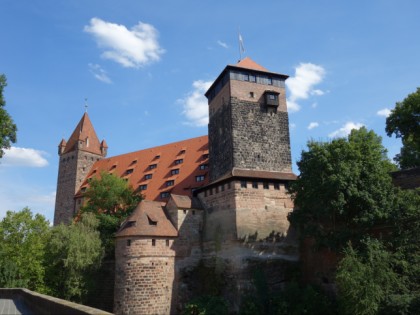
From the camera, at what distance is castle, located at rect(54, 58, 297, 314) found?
2425 cm

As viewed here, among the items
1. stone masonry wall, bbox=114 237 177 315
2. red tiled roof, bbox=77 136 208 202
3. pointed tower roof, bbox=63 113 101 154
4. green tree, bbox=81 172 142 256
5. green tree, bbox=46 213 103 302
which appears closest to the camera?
stone masonry wall, bbox=114 237 177 315

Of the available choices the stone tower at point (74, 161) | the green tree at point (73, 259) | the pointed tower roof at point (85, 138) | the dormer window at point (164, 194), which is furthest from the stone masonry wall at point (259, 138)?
the pointed tower roof at point (85, 138)

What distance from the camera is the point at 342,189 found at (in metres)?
20.3

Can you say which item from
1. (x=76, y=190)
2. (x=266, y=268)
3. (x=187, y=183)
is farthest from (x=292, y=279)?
(x=76, y=190)

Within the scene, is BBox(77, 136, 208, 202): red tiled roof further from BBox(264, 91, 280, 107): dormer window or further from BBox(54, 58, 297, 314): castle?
BBox(264, 91, 280, 107): dormer window

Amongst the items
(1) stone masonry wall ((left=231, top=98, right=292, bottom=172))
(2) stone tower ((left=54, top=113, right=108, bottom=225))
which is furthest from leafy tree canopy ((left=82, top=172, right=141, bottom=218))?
(2) stone tower ((left=54, top=113, right=108, bottom=225))

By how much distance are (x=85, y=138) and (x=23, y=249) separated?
2417 cm

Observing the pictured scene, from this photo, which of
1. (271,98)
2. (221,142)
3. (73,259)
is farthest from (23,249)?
(271,98)

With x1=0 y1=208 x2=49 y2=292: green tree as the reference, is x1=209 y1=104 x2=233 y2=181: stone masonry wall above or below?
above

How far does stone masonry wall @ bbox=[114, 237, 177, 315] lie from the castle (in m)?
0.06

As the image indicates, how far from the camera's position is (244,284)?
2339 cm

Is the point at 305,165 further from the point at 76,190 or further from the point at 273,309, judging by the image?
the point at 76,190

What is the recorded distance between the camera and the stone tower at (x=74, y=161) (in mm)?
47375

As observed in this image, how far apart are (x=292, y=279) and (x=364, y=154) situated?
8482 mm
